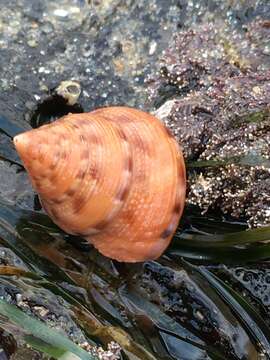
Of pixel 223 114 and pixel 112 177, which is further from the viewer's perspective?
pixel 223 114

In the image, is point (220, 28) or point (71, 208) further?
point (220, 28)

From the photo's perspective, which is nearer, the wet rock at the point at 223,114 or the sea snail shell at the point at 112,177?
the sea snail shell at the point at 112,177

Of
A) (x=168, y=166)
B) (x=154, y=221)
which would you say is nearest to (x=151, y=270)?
(x=154, y=221)

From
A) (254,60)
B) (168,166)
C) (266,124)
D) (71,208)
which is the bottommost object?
(71,208)

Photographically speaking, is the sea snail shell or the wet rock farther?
the wet rock

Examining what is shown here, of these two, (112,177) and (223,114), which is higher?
(223,114)

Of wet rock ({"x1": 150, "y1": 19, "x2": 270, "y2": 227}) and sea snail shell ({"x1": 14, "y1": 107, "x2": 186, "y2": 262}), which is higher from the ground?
wet rock ({"x1": 150, "y1": 19, "x2": 270, "y2": 227})

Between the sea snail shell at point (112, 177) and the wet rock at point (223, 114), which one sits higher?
the wet rock at point (223, 114)

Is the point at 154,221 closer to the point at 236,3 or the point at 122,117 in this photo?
the point at 122,117
